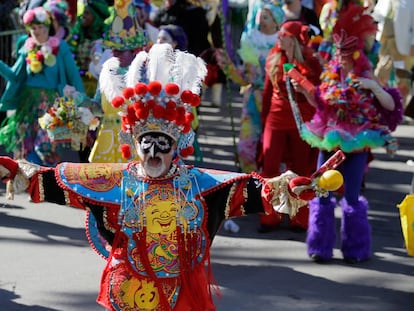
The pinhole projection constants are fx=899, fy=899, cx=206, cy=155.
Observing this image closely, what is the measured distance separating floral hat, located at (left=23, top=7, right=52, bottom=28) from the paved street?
5.52ft

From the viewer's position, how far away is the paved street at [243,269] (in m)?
5.89

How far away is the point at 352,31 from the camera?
6504 millimetres

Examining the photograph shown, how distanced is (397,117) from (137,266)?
3086mm

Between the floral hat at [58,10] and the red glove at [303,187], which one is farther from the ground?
the floral hat at [58,10]

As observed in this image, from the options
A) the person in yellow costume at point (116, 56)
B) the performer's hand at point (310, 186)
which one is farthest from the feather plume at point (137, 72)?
the person in yellow costume at point (116, 56)

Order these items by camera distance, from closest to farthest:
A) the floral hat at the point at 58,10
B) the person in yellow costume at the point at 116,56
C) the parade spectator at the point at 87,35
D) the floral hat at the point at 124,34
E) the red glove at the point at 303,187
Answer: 1. the red glove at the point at 303,187
2. the person in yellow costume at the point at 116,56
3. the floral hat at the point at 124,34
4. the floral hat at the point at 58,10
5. the parade spectator at the point at 87,35

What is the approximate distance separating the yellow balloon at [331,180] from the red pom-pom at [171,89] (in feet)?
2.54

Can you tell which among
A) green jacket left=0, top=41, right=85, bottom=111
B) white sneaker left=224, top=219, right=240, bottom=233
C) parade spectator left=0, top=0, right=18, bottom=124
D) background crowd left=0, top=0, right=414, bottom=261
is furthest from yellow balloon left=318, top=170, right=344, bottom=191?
parade spectator left=0, top=0, right=18, bottom=124

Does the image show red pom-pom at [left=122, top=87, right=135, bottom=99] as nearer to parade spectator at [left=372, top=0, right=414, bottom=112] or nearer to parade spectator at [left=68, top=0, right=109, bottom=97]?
parade spectator at [left=68, top=0, right=109, bottom=97]

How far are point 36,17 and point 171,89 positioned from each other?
14.1 ft

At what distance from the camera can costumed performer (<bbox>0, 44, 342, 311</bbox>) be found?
161 inches

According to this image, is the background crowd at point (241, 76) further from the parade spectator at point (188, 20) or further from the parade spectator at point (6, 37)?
the parade spectator at point (6, 37)

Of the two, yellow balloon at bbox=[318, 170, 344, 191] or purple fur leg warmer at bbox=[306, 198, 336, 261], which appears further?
purple fur leg warmer at bbox=[306, 198, 336, 261]

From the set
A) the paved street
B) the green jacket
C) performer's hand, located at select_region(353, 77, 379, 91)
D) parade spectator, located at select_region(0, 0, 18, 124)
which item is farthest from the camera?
parade spectator, located at select_region(0, 0, 18, 124)
